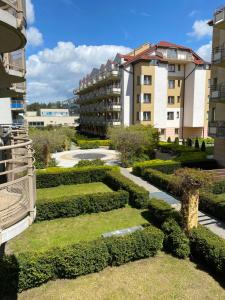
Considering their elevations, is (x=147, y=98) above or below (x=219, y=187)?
above

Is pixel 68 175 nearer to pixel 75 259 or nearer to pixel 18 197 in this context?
pixel 75 259

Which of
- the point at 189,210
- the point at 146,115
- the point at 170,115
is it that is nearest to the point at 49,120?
the point at 170,115

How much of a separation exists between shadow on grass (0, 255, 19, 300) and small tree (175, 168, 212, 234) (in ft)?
24.8

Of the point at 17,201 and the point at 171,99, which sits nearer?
the point at 17,201

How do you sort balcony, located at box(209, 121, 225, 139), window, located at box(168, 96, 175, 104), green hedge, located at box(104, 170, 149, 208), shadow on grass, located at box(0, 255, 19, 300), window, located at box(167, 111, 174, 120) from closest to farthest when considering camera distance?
shadow on grass, located at box(0, 255, 19, 300)
green hedge, located at box(104, 170, 149, 208)
balcony, located at box(209, 121, 225, 139)
window, located at box(168, 96, 175, 104)
window, located at box(167, 111, 174, 120)

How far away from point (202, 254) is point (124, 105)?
36411 mm

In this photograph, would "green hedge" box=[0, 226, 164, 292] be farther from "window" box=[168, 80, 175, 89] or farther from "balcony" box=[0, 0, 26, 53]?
"window" box=[168, 80, 175, 89]

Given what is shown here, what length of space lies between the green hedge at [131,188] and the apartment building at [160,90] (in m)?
23.1

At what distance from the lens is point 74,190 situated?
68.9ft

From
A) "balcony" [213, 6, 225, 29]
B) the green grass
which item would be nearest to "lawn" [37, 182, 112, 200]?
the green grass

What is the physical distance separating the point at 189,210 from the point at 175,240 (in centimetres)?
157

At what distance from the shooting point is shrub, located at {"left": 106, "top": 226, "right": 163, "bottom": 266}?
10.7 m

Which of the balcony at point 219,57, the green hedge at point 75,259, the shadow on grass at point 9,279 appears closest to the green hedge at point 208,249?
the green hedge at point 75,259

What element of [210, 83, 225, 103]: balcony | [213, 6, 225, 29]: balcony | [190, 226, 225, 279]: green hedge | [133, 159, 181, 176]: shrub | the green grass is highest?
[213, 6, 225, 29]: balcony
